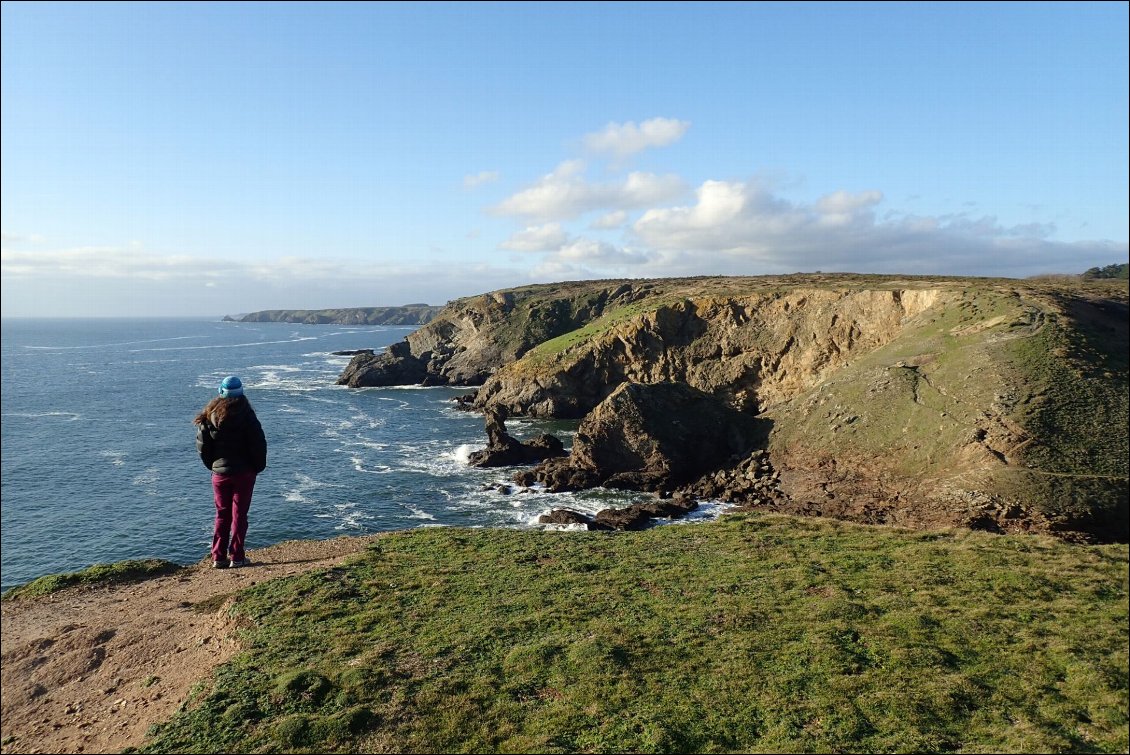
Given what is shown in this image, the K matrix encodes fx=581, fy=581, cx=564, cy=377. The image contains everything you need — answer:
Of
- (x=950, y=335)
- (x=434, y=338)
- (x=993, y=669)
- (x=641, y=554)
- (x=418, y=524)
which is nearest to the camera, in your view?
(x=993, y=669)

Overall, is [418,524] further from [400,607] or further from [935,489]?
[935,489]

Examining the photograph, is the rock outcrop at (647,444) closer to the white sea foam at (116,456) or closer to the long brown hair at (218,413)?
the long brown hair at (218,413)

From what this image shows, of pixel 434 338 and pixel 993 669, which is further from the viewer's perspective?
pixel 434 338

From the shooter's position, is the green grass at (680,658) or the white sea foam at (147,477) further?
the white sea foam at (147,477)

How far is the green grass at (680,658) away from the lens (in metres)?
9.21

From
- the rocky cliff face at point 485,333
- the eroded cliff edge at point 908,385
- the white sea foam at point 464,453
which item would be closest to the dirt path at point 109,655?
the eroded cliff edge at point 908,385

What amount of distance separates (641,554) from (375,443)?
1594 inches

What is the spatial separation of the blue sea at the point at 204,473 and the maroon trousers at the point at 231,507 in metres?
17.6

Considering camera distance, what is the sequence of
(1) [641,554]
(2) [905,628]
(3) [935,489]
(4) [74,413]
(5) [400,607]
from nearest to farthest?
1. (2) [905,628]
2. (5) [400,607]
3. (1) [641,554]
4. (3) [935,489]
5. (4) [74,413]

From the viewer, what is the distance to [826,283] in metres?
66.9

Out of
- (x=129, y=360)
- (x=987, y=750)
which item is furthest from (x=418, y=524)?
(x=129, y=360)

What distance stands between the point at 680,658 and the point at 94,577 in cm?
1652

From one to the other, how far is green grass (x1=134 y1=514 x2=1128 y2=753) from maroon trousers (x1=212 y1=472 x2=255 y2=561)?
52.5 inches

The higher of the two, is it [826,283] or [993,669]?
[826,283]
